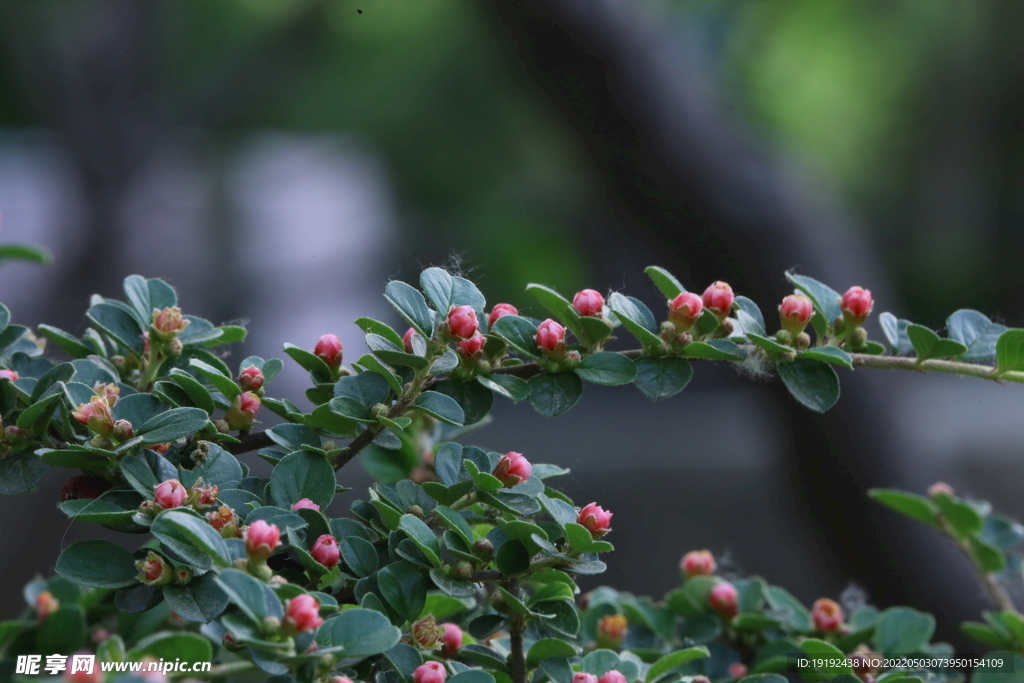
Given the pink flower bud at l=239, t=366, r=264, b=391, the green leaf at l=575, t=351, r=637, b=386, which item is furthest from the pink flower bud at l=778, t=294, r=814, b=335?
the pink flower bud at l=239, t=366, r=264, b=391

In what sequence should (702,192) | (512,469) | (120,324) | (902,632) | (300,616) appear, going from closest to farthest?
(300,616), (512,469), (120,324), (902,632), (702,192)

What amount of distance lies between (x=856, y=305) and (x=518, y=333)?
214 millimetres

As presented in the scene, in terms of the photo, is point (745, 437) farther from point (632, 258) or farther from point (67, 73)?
point (67, 73)

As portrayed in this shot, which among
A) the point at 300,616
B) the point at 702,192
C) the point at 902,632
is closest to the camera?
the point at 300,616

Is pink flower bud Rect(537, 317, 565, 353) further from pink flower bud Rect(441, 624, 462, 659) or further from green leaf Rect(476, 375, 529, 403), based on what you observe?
pink flower bud Rect(441, 624, 462, 659)

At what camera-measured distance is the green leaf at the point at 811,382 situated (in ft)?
1.73

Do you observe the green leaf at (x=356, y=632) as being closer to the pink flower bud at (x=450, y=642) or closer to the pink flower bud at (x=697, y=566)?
the pink flower bud at (x=450, y=642)

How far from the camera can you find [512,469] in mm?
468

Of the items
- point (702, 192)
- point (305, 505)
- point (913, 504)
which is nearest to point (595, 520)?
point (305, 505)

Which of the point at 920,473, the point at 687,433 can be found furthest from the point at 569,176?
the point at 920,473

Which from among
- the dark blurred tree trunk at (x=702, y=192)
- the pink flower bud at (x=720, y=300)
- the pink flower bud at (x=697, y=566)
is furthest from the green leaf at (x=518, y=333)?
the dark blurred tree trunk at (x=702, y=192)

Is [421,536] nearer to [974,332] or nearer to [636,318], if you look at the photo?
[636,318]

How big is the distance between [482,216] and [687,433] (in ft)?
3.41

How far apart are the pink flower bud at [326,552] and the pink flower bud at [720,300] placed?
0.26 m
